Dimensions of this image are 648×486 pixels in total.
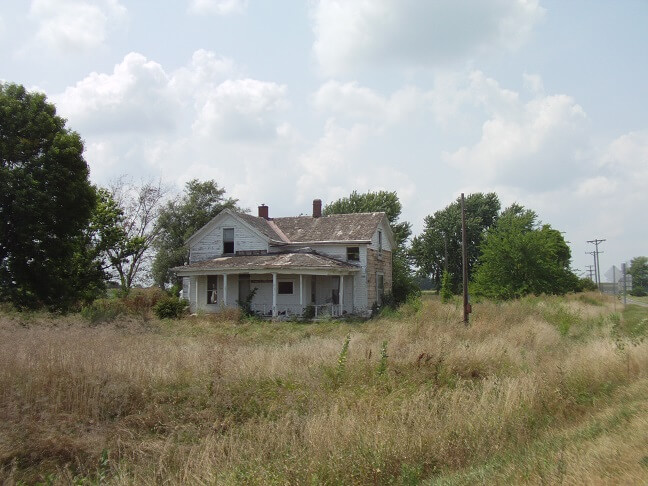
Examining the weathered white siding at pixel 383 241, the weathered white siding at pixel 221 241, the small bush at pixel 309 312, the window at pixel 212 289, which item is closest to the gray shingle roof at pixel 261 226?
the weathered white siding at pixel 221 241

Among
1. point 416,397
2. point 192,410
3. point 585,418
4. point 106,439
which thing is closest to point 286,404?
point 192,410

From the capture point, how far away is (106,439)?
7.44 metres

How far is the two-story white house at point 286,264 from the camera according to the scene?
95.2 feet

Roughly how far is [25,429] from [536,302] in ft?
82.9

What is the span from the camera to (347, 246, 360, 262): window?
3148 centimetres

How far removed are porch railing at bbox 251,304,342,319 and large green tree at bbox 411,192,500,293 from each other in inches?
1550

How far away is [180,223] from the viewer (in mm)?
47156

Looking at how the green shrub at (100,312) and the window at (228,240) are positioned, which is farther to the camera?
the window at (228,240)

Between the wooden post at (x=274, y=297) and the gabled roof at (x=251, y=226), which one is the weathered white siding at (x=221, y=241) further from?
the wooden post at (x=274, y=297)

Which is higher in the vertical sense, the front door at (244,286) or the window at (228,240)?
the window at (228,240)

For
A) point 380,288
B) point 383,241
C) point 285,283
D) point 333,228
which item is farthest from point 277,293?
point 383,241

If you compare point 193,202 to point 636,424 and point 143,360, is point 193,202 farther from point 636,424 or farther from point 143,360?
point 636,424

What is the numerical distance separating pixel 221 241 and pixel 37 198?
1237 cm

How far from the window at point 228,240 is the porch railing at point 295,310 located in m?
4.86
